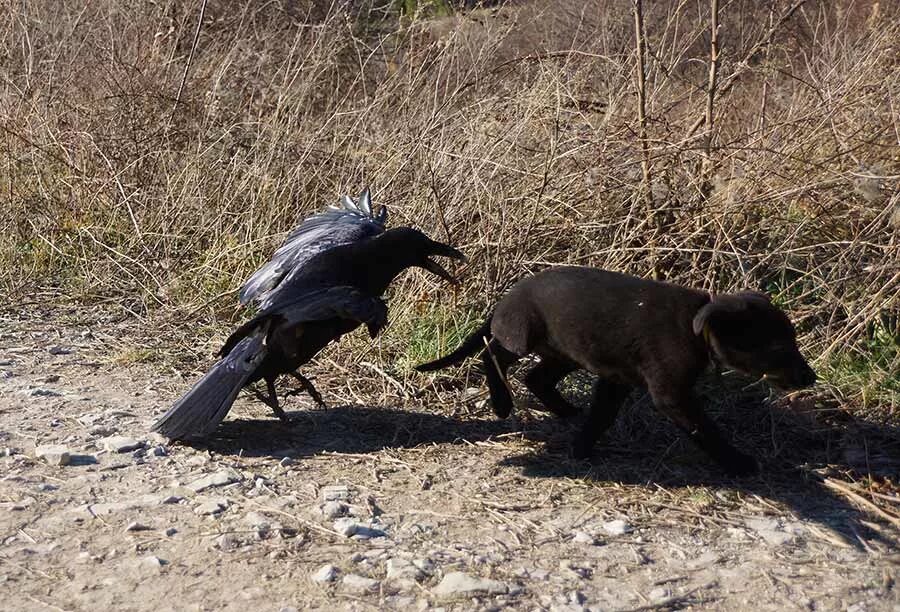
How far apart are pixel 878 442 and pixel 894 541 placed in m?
1.08

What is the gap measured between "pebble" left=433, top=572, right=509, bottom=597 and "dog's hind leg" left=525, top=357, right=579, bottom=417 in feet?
5.76

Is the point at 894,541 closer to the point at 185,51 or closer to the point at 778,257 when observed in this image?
the point at 778,257

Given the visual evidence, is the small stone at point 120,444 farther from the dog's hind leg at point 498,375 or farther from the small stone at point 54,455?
the dog's hind leg at point 498,375

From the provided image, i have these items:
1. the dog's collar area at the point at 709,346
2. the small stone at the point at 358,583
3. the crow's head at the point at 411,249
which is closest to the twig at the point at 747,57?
the crow's head at the point at 411,249

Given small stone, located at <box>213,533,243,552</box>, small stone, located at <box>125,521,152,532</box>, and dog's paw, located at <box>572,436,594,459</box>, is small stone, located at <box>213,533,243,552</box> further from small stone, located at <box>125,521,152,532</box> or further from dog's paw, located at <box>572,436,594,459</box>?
dog's paw, located at <box>572,436,594,459</box>

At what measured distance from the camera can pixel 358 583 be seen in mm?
3467

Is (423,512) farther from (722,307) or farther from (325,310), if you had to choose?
(722,307)

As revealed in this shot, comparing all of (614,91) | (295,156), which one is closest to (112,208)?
(295,156)

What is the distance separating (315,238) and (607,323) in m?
2.03

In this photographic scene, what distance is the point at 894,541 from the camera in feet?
13.0

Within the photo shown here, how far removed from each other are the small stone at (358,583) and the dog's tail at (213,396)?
55.0 inches

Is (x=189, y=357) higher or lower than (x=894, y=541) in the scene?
lower

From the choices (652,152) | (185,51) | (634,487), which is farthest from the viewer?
(185,51)

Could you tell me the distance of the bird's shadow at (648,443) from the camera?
4562 mm
